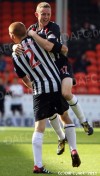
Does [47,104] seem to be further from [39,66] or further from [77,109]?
[77,109]

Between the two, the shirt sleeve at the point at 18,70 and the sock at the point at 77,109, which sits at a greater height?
the shirt sleeve at the point at 18,70

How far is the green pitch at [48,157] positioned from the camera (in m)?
6.93

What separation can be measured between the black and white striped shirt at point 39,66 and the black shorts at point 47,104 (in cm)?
6

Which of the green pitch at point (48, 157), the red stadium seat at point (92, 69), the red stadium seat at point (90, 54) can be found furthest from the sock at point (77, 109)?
the red stadium seat at point (90, 54)

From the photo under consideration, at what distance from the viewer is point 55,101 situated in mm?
6941

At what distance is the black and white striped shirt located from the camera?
22.2 ft

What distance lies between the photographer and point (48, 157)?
8094mm

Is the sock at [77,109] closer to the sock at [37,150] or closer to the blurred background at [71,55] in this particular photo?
the sock at [37,150]

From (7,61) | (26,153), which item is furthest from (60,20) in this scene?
(26,153)

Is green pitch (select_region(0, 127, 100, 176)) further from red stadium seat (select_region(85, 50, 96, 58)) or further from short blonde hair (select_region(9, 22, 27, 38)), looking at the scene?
red stadium seat (select_region(85, 50, 96, 58))

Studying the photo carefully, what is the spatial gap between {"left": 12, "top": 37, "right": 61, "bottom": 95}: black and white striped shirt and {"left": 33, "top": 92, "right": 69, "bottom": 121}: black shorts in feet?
0.21

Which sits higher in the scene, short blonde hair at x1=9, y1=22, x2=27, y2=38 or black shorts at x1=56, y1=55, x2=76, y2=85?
short blonde hair at x1=9, y1=22, x2=27, y2=38

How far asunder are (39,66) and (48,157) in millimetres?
1706

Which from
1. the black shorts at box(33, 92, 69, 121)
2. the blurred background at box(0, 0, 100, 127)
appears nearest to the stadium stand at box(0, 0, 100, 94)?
the blurred background at box(0, 0, 100, 127)
